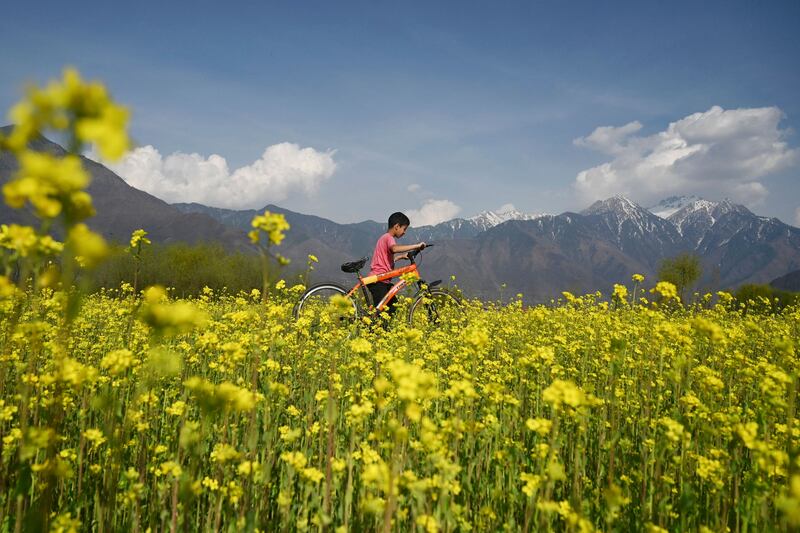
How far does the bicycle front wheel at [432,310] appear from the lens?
9.19 m

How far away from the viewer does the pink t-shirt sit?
1017 centimetres

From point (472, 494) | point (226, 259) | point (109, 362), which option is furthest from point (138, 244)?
point (226, 259)

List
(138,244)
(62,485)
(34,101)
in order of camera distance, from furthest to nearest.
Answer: (138,244), (62,485), (34,101)

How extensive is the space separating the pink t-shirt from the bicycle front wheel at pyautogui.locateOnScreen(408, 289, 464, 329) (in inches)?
40.8

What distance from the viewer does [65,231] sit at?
1.22 meters

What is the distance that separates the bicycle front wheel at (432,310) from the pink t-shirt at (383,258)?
1.04 metres

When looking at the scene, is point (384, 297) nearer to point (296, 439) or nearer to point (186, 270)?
point (296, 439)

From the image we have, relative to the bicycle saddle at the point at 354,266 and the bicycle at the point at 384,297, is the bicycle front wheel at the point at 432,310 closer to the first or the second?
the bicycle at the point at 384,297

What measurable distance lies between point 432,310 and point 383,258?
169 cm

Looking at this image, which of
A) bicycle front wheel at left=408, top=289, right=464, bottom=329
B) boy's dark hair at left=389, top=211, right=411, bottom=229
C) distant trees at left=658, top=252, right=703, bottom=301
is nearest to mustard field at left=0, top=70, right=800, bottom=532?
bicycle front wheel at left=408, top=289, right=464, bottom=329

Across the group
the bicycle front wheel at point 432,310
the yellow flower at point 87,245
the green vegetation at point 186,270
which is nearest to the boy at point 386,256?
the bicycle front wheel at point 432,310

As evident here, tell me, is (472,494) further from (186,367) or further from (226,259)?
(226,259)

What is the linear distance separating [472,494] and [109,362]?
2667 mm

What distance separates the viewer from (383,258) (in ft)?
33.6
